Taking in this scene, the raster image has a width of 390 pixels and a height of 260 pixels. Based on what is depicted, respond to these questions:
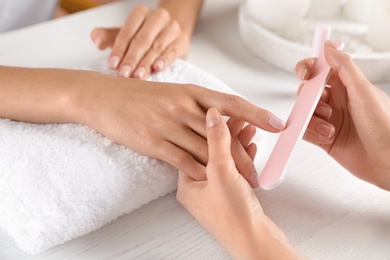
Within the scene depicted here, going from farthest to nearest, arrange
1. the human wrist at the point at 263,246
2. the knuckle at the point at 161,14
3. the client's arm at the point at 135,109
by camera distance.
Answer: the knuckle at the point at 161,14 < the client's arm at the point at 135,109 < the human wrist at the point at 263,246

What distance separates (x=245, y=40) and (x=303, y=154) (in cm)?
→ 28

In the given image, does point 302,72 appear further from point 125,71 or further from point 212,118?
point 125,71

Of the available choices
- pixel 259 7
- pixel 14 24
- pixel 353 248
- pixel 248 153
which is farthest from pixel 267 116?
pixel 14 24

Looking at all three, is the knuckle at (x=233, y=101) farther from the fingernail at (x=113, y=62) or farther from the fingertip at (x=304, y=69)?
the fingernail at (x=113, y=62)

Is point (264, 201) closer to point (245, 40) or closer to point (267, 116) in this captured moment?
point (267, 116)

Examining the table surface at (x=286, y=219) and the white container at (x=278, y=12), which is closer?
the table surface at (x=286, y=219)

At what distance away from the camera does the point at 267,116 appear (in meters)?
0.65

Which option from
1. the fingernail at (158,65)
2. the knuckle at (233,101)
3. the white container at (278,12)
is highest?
the white container at (278,12)

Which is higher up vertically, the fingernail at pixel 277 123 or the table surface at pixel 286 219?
the fingernail at pixel 277 123

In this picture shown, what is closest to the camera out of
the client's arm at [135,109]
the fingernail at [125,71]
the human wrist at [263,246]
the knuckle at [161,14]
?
the human wrist at [263,246]

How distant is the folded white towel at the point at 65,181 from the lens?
591mm

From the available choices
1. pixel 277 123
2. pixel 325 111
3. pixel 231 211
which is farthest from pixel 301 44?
pixel 231 211

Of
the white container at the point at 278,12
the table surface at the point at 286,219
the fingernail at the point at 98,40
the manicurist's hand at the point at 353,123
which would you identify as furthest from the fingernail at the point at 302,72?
the fingernail at the point at 98,40

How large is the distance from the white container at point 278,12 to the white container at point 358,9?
0.29ft
